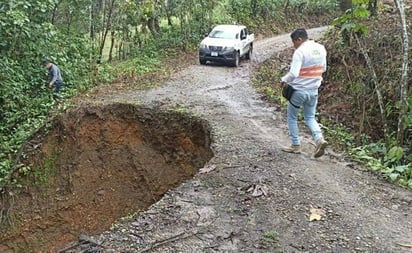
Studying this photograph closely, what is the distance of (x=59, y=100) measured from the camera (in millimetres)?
12828

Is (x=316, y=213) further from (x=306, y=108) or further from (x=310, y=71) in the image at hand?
(x=310, y=71)

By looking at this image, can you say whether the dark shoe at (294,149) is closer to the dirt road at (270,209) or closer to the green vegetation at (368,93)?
the dirt road at (270,209)

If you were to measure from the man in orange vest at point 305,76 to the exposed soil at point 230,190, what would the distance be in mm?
760

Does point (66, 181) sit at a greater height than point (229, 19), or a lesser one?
lesser

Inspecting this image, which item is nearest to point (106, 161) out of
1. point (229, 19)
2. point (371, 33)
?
point (371, 33)

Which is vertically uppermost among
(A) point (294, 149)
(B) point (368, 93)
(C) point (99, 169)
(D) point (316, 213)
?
(B) point (368, 93)

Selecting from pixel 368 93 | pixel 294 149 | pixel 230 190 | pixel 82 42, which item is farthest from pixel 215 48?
pixel 230 190

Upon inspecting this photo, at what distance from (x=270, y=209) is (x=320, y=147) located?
2.16 metres

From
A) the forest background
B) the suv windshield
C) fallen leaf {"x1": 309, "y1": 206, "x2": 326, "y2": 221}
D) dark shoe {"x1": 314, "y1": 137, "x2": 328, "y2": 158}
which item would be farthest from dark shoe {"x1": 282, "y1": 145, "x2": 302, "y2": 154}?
the suv windshield

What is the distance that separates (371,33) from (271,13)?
60.0ft

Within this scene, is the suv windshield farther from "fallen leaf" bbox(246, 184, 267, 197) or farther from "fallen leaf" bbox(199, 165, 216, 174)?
"fallen leaf" bbox(246, 184, 267, 197)

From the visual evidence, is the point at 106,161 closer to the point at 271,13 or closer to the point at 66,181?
the point at 66,181

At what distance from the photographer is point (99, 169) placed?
11.9m

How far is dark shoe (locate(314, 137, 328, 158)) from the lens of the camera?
7895mm
